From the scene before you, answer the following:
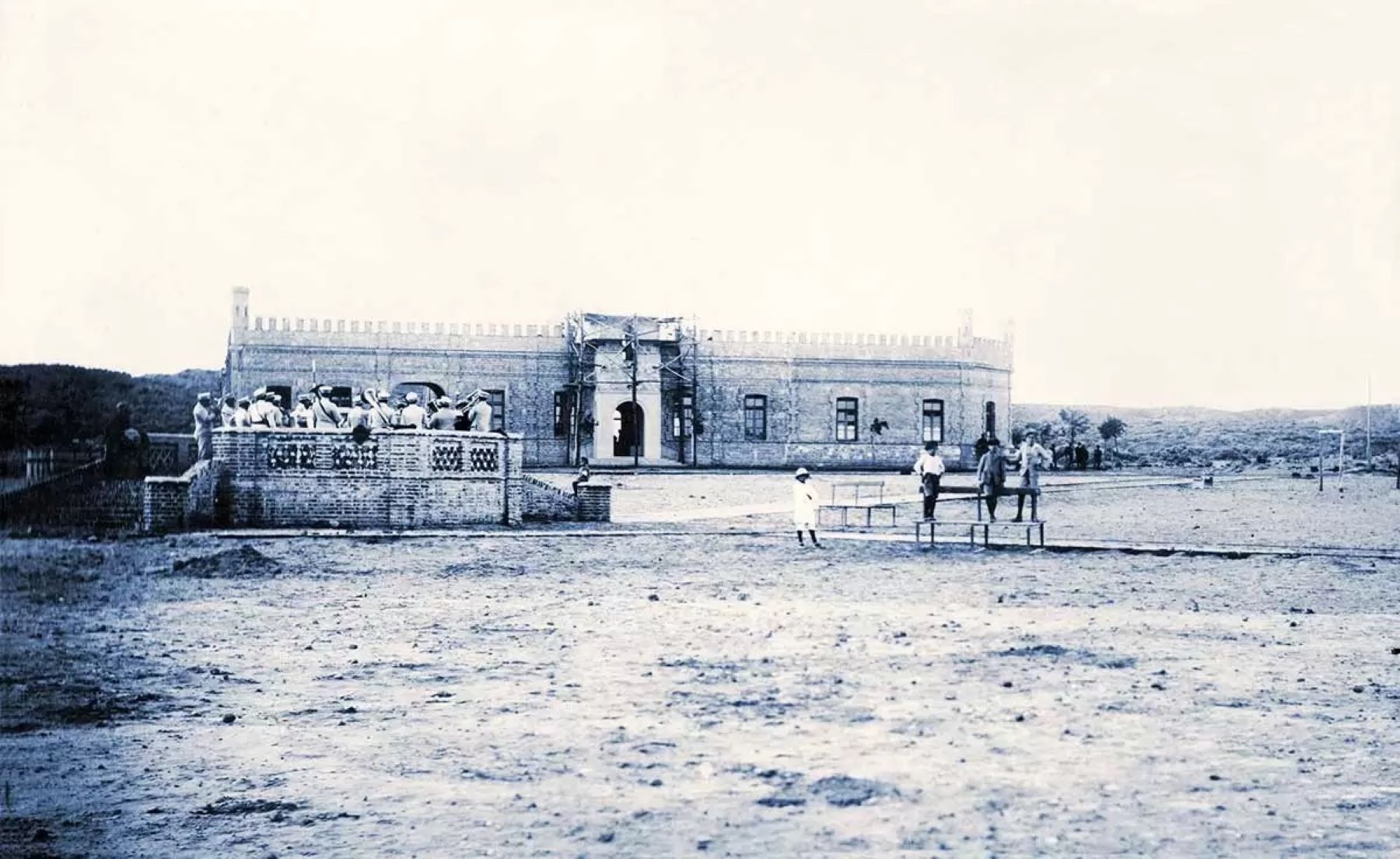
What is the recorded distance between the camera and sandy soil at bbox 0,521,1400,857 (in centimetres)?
518

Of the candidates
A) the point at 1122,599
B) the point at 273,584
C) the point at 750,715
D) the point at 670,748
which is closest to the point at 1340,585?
the point at 1122,599

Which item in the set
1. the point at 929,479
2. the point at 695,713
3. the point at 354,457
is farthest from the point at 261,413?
the point at 695,713

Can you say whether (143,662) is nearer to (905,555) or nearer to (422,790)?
(422,790)

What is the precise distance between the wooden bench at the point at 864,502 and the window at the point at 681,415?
1215cm

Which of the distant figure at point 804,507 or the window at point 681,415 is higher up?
the window at point 681,415

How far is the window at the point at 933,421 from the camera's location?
147ft

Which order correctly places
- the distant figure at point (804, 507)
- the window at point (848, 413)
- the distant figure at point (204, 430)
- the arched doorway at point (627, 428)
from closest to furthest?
the distant figure at point (804, 507) → the distant figure at point (204, 430) → the arched doorway at point (627, 428) → the window at point (848, 413)

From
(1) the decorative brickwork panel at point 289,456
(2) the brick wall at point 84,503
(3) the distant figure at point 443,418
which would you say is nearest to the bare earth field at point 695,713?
(2) the brick wall at point 84,503

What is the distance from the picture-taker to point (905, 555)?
15961mm

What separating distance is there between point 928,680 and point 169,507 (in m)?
13.5

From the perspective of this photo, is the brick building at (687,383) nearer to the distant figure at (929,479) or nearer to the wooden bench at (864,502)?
the wooden bench at (864,502)

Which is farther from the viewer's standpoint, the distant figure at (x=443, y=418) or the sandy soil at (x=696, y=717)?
the distant figure at (x=443, y=418)

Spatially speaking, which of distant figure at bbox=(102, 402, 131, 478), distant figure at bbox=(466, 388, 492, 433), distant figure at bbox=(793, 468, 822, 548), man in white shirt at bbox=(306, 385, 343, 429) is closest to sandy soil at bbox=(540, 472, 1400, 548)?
distant figure at bbox=(793, 468, 822, 548)

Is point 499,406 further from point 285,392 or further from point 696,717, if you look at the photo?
point 696,717
